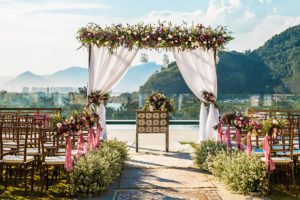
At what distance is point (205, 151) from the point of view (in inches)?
240

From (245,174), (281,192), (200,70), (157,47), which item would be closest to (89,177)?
(245,174)

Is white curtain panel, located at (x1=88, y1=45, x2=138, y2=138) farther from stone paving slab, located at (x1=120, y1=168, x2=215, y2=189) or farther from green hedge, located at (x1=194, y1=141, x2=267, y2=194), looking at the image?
green hedge, located at (x1=194, y1=141, x2=267, y2=194)

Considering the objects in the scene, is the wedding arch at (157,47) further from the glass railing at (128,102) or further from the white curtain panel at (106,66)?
the glass railing at (128,102)

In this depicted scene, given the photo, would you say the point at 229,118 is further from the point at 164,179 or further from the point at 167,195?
the point at 167,195

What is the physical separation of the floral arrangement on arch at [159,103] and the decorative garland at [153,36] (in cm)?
115

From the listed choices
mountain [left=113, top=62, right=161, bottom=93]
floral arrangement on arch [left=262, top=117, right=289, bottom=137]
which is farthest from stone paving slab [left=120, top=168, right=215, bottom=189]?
mountain [left=113, top=62, right=161, bottom=93]

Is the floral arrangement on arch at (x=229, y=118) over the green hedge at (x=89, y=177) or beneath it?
over

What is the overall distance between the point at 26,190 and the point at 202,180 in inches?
100

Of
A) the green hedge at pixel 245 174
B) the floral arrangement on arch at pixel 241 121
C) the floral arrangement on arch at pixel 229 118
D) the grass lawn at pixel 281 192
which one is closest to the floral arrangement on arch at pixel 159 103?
the floral arrangement on arch at pixel 229 118

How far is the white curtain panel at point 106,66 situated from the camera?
823 cm

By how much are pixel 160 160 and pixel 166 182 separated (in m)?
1.72

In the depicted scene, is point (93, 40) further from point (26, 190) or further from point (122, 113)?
point (122, 113)

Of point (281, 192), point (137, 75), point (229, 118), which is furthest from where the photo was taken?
point (137, 75)

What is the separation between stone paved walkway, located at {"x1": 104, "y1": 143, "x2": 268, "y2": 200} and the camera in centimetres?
462
